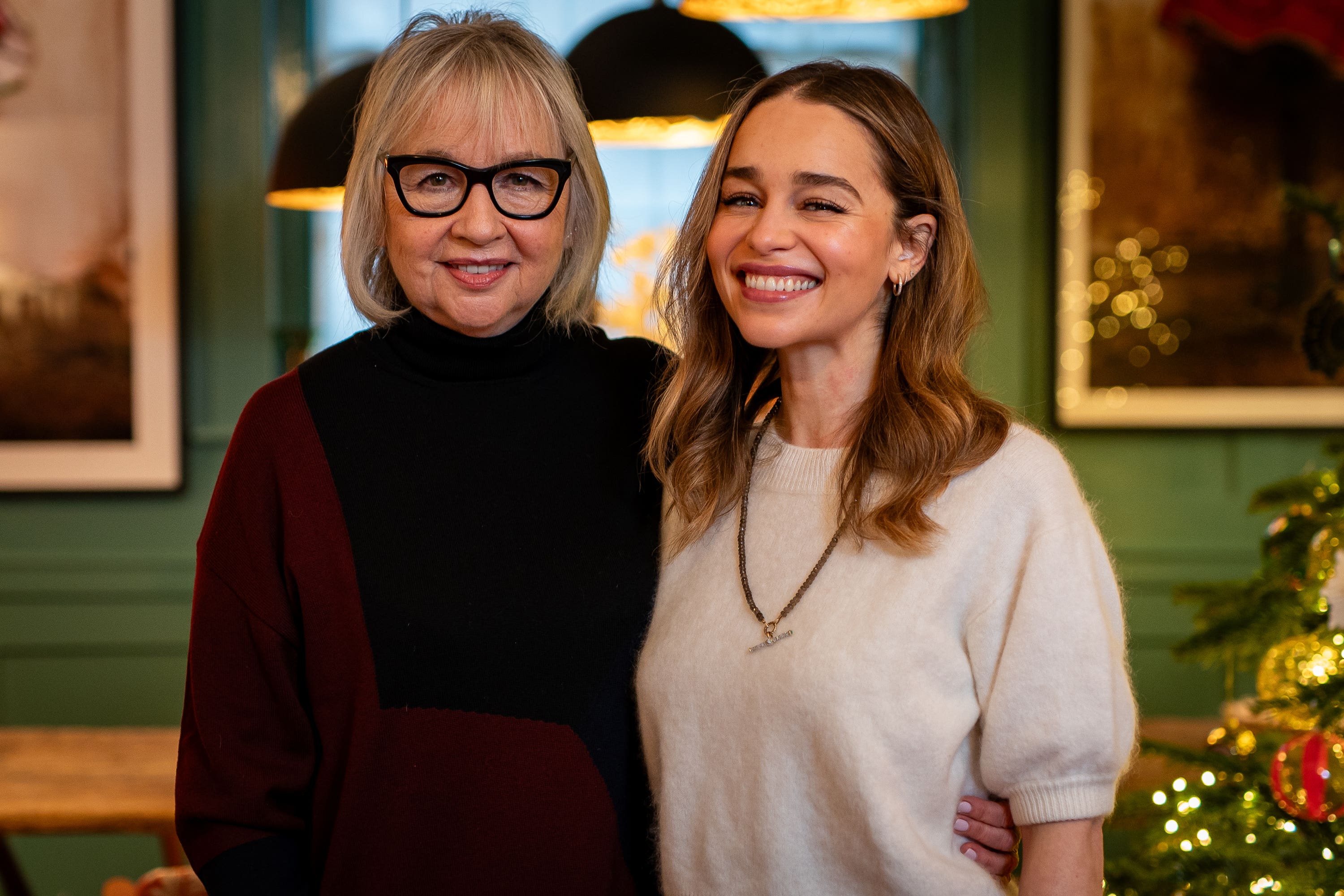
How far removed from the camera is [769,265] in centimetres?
138

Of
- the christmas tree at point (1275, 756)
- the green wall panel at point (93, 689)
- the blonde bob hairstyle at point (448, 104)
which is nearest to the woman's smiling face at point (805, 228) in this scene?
the blonde bob hairstyle at point (448, 104)

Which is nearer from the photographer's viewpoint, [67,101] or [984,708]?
[984,708]

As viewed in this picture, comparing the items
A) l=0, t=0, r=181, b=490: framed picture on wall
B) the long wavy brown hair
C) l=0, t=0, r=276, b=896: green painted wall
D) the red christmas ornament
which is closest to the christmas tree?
the red christmas ornament

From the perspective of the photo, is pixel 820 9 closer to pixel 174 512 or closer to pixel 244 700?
pixel 244 700

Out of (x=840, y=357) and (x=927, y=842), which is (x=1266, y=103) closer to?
(x=840, y=357)

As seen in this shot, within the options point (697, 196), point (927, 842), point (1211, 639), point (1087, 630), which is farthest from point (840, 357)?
point (1211, 639)

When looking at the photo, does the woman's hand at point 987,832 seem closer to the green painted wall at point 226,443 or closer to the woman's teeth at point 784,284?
the woman's teeth at point 784,284

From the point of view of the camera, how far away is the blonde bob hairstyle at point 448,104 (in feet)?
4.75

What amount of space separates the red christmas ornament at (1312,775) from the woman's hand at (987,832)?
0.58 metres

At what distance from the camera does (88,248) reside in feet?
11.3

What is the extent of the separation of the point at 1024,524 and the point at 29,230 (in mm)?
→ 3185

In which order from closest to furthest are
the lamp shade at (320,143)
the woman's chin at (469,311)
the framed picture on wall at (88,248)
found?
the woman's chin at (469,311) < the lamp shade at (320,143) < the framed picture on wall at (88,248)

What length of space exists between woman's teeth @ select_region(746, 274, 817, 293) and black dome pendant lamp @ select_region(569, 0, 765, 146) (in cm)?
95

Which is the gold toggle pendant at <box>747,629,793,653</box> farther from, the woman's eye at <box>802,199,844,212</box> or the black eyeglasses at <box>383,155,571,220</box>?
the black eyeglasses at <box>383,155,571,220</box>
